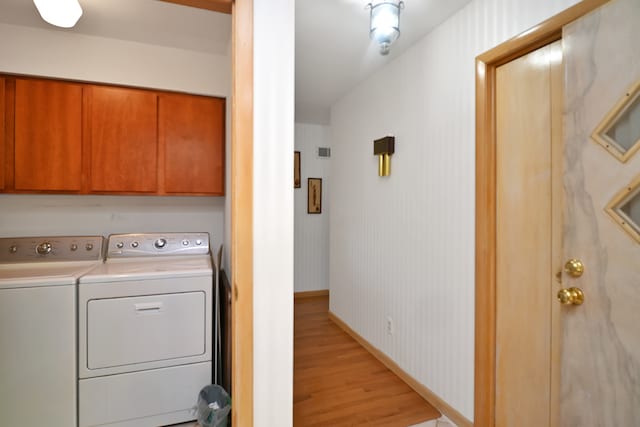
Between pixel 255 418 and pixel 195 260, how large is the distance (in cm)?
130

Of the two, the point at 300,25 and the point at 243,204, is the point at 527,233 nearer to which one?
the point at 243,204

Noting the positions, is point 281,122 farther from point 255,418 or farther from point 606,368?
point 606,368

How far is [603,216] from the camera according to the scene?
1113 mm

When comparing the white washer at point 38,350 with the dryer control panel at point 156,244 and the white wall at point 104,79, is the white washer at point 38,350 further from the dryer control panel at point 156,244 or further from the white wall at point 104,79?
the white wall at point 104,79

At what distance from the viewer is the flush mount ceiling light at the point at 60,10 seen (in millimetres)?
1541

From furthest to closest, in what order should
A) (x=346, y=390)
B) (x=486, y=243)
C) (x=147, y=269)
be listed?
(x=346, y=390), (x=147, y=269), (x=486, y=243)

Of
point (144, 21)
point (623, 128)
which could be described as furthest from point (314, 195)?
point (623, 128)

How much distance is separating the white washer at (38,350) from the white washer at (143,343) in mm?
63

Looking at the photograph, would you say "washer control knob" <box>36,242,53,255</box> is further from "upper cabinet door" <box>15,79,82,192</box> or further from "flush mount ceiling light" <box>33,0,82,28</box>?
"flush mount ceiling light" <box>33,0,82,28</box>

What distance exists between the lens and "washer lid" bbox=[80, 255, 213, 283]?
1778 mm

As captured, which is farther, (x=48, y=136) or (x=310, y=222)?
(x=310, y=222)

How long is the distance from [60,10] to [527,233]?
2.59m

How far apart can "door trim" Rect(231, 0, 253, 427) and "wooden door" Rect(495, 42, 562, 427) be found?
1.28 meters

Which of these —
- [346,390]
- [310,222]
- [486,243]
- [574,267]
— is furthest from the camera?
[310,222]
